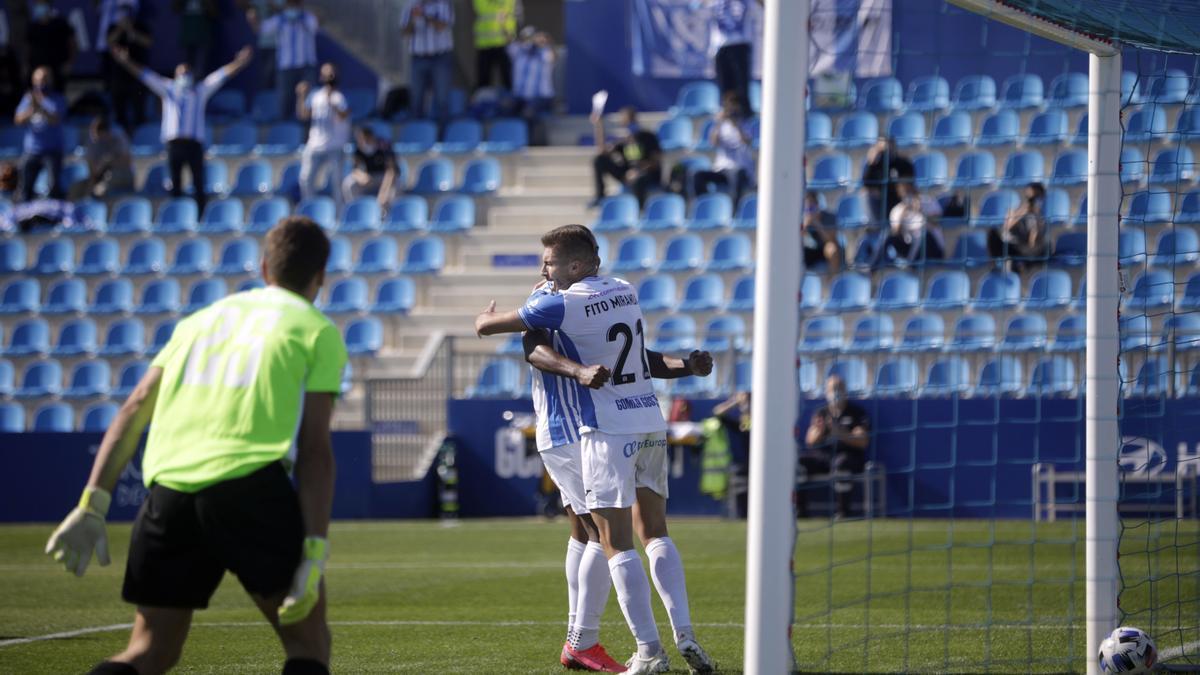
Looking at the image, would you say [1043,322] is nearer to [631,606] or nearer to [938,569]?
[938,569]

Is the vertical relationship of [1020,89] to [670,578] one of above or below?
above

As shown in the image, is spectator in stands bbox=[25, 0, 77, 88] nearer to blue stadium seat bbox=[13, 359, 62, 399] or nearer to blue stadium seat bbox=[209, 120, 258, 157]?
blue stadium seat bbox=[209, 120, 258, 157]

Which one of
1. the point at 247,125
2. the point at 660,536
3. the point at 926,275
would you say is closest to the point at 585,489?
the point at 660,536

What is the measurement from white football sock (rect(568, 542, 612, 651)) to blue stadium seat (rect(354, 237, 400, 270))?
1605cm

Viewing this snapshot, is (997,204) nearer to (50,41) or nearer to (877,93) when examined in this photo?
(877,93)

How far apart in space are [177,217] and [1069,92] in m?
13.9

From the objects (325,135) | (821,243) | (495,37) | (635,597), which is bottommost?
(635,597)

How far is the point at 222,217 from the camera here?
2419cm

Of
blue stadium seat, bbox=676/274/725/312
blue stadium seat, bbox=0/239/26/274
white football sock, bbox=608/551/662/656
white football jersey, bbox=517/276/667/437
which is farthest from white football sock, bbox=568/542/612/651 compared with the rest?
blue stadium seat, bbox=0/239/26/274

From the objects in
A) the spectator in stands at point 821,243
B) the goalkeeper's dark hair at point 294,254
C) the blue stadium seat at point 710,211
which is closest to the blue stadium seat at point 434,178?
the blue stadium seat at point 710,211

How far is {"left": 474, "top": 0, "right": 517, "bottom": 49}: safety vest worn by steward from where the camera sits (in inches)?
986

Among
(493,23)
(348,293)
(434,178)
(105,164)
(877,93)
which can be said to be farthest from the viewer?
(493,23)

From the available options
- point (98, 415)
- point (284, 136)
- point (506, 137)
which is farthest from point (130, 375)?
point (506, 137)

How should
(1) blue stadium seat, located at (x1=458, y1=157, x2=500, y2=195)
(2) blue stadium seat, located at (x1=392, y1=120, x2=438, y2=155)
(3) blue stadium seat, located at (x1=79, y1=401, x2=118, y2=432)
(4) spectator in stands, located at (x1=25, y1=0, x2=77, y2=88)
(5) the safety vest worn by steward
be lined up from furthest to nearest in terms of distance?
(4) spectator in stands, located at (x1=25, y1=0, x2=77, y2=88), (5) the safety vest worn by steward, (2) blue stadium seat, located at (x1=392, y1=120, x2=438, y2=155), (1) blue stadium seat, located at (x1=458, y1=157, x2=500, y2=195), (3) blue stadium seat, located at (x1=79, y1=401, x2=118, y2=432)
